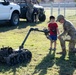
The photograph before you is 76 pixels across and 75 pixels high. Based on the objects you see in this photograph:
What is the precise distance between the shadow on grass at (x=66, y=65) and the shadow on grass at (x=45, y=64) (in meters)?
0.20

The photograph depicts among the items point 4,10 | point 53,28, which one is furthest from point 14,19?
point 53,28

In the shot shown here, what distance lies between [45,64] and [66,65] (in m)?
0.55

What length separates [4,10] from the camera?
15656mm

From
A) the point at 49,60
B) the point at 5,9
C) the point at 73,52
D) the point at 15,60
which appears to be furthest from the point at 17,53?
the point at 5,9

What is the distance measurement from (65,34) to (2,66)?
2.15 meters

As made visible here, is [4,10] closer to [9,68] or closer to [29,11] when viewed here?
[29,11]

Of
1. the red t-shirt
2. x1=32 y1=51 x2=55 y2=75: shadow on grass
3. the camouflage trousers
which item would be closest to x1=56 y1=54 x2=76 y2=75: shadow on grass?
x1=32 y1=51 x2=55 y2=75: shadow on grass

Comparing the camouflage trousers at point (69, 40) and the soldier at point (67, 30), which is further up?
the soldier at point (67, 30)

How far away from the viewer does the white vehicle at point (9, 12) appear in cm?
1546

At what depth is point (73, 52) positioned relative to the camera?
8852 millimetres

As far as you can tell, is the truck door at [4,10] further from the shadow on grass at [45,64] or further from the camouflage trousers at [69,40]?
the shadow on grass at [45,64]

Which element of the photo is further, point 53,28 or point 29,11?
point 29,11

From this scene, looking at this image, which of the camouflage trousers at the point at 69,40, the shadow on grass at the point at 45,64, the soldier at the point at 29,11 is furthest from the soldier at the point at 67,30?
the soldier at the point at 29,11

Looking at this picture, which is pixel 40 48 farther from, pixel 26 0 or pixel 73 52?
pixel 26 0
